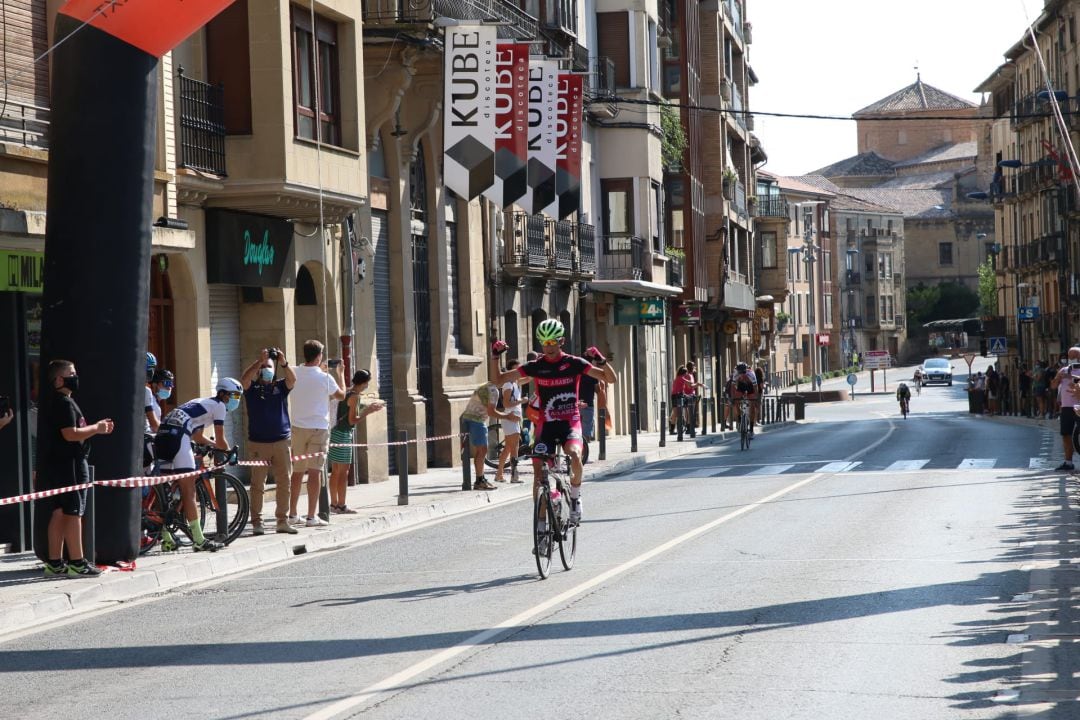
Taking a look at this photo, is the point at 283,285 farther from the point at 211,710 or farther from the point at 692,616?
the point at 211,710

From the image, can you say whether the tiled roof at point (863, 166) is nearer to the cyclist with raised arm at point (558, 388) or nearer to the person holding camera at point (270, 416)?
the person holding camera at point (270, 416)

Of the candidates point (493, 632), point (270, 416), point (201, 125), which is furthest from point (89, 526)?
point (201, 125)

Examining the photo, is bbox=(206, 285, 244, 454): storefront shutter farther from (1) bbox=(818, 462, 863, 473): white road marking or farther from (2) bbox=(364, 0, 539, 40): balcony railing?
(1) bbox=(818, 462, 863, 473): white road marking

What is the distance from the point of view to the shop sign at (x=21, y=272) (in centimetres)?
1559

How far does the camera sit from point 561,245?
39.8 m

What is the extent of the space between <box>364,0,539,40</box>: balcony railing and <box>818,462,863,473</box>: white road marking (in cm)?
904

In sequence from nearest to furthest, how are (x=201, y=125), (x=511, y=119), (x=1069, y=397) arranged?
(x=201, y=125) → (x=1069, y=397) → (x=511, y=119)

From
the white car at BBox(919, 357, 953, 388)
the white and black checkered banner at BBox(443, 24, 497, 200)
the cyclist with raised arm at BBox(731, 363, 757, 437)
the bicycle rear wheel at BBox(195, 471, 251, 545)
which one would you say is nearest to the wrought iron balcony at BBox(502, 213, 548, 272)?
the cyclist with raised arm at BBox(731, 363, 757, 437)

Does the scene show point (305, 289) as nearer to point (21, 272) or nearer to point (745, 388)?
point (21, 272)

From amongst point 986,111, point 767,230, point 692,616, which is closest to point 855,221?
point 986,111

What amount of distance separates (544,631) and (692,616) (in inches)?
42.0

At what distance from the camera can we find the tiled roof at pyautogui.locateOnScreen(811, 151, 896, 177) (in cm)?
16425

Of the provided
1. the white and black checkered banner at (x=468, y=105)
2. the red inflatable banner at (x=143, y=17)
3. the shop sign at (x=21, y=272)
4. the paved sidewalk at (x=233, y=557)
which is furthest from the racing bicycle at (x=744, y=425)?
the red inflatable banner at (x=143, y=17)

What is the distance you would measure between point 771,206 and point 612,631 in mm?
73386
